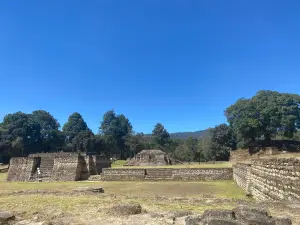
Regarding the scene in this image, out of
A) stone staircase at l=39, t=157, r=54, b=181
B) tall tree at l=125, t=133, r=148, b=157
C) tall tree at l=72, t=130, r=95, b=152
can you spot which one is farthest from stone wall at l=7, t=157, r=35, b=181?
tall tree at l=125, t=133, r=148, b=157

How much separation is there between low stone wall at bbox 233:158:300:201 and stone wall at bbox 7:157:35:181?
930 inches

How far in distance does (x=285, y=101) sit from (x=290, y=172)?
3304 cm

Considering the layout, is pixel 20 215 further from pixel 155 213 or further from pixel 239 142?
pixel 239 142

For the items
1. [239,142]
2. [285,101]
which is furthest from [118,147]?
[285,101]

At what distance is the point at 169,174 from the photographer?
77.6 feet

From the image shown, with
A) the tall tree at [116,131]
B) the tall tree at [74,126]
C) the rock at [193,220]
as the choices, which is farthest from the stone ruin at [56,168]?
the tall tree at [74,126]

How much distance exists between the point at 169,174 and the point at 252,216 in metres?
19.2

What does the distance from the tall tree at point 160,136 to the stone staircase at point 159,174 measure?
1587 inches

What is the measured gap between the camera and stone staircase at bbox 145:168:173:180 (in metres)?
23.7

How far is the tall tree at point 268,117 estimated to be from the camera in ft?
116

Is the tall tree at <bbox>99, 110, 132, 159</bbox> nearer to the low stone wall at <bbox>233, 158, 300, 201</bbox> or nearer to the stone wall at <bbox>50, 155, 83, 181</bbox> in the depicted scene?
the stone wall at <bbox>50, 155, 83, 181</bbox>

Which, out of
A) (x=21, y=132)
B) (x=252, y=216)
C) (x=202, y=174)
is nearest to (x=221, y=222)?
(x=252, y=216)

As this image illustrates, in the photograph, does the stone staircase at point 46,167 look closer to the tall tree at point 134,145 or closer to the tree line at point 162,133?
the tree line at point 162,133

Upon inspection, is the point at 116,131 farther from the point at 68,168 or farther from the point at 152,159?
the point at 68,168
